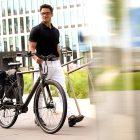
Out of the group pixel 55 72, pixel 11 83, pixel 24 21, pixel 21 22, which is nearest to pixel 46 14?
pixel 55 72

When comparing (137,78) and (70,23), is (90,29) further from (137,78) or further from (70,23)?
(70,23)

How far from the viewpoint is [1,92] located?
761cm

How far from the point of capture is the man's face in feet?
24.6

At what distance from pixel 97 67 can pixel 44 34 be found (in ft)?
18.1

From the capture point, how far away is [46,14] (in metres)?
7.57

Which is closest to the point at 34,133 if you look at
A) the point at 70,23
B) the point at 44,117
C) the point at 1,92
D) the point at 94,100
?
the point at 44,117

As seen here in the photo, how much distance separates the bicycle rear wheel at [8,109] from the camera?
24.5 feet

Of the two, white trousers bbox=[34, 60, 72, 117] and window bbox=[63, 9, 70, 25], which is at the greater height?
window bbox=[63, 9, 70, 25]

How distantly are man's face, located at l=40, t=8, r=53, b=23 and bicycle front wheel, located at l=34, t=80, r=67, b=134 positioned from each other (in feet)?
3.41

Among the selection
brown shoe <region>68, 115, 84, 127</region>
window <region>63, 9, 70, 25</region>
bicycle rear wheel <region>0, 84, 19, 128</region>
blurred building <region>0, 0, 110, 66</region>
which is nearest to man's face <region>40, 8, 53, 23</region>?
bicycle rear wheel <region>0, 84, 19, 128</region>

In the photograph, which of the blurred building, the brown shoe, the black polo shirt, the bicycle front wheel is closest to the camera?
the bicycle front wheel

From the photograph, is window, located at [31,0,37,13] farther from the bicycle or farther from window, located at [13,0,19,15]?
the bicycle

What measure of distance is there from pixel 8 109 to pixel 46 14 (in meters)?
1.34

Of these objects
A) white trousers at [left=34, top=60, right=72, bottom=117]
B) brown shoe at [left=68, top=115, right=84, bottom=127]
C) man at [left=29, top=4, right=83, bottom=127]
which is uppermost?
man at [left=29, top=4, right=83, bottom=127]
